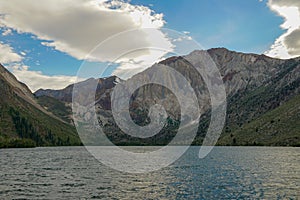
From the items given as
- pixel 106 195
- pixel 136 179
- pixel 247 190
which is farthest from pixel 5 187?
pixel 247 190

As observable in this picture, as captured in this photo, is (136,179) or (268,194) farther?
(136,179)

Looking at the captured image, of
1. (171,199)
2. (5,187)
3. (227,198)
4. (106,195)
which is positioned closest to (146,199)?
(171,199)

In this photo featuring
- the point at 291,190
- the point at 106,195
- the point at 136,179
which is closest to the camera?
A: the point at 106,195

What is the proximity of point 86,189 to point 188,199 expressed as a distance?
25035 mm

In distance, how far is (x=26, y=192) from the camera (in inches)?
2827

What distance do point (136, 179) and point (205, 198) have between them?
32.4 meters

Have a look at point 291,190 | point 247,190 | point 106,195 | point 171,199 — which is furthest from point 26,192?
point 291,190

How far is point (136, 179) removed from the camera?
308ft

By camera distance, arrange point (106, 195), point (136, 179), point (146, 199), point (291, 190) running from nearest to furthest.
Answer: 1. point (146, 199)
2. point (106, 195)
3. point (291, 190)
4. point (136, 179)

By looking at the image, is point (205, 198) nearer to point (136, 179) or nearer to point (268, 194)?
point (268, 194)

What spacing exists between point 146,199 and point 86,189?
18.5 metres

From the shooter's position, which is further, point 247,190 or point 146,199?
point 247,190

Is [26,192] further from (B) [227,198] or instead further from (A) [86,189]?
(B) [227,198]

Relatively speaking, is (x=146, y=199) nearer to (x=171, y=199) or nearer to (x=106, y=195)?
(x=171, y=199)
